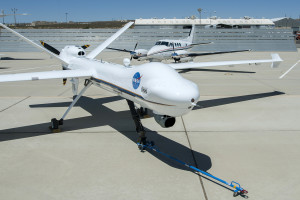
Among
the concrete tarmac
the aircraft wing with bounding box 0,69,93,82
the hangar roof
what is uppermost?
the hangar roof

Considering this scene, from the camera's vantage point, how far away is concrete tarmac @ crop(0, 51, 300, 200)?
255 inches

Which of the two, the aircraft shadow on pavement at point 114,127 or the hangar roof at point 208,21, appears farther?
the hangar roof at point 208,21

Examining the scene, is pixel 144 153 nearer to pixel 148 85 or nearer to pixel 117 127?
pixel 148 85

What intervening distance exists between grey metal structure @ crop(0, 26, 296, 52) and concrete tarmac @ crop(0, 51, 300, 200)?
4378 cm

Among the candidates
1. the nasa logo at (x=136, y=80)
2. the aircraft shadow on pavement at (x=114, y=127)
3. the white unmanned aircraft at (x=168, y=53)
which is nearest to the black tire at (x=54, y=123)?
the aircraft shadow on pavement at (x=114, y=127)

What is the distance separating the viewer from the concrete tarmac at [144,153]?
21.3 ft

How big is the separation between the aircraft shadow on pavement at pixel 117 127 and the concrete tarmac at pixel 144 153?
32 mm

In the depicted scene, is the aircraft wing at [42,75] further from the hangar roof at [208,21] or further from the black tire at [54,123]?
the hangar roof at [208,21]

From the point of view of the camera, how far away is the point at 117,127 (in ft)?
35.1

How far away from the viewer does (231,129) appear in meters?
10.5

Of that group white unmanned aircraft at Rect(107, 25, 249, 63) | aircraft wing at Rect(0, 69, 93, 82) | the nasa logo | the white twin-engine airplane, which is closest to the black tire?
the white twin-engine airplane

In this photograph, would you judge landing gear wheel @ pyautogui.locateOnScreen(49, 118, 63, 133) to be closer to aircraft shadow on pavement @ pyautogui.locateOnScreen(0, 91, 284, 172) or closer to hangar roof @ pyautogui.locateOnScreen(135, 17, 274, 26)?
aircraft shadow on pavement @ pyautogui.locateOnScreen(0, 91, 284, 172)

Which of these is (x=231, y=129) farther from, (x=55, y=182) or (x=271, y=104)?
(x=55, y=182)

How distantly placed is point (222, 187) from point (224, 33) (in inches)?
2179
